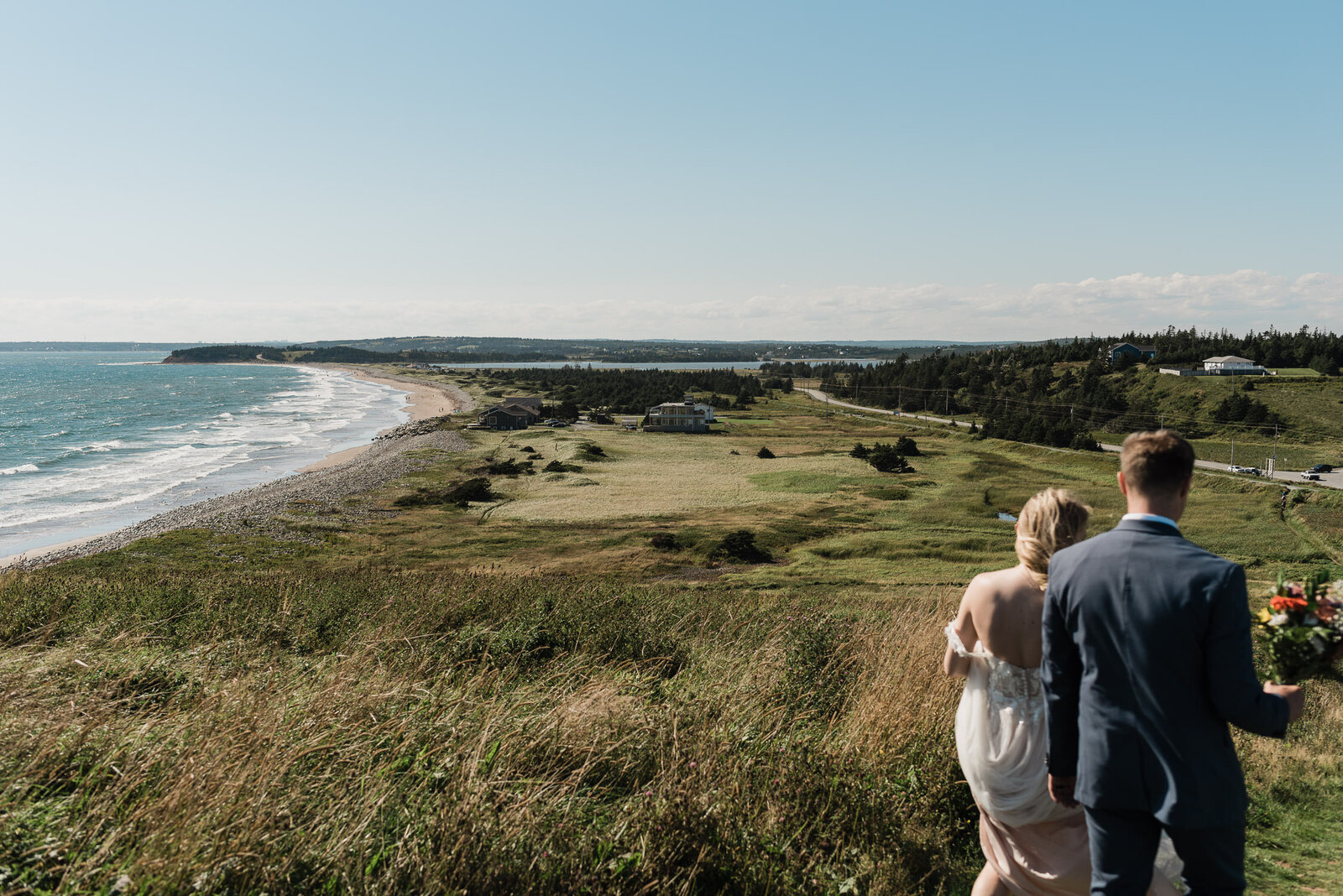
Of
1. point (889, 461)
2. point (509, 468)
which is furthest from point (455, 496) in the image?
point (889, 461)

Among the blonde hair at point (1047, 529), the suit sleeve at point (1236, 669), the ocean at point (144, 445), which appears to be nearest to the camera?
the suit sleeve at point (1236, 669)

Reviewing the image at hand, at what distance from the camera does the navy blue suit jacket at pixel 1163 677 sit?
2.48 metres

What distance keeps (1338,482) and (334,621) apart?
2719 inches

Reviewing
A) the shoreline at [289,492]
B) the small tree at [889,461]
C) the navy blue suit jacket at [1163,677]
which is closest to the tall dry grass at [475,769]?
the navy blue suit jacket at [1163,677]

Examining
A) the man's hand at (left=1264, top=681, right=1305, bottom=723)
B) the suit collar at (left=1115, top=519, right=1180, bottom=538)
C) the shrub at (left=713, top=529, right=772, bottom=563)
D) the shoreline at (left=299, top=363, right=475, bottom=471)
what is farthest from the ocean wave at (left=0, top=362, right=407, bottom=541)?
the man's hand at (left=1264, top=681, right=1305, bottom=723)

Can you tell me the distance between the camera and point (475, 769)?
3.55m

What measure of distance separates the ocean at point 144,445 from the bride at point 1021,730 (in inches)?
1542

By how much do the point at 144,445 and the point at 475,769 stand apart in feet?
261

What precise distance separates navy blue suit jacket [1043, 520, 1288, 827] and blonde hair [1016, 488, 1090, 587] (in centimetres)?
45

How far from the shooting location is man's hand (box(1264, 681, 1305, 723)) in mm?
2531

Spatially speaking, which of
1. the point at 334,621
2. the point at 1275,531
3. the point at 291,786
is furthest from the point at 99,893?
the point at 1275,531

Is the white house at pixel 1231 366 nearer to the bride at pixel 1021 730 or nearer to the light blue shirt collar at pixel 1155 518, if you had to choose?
the bride at pixel 1021 730

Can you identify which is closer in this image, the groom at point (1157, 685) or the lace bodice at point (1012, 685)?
the groom at point (1157, 685)

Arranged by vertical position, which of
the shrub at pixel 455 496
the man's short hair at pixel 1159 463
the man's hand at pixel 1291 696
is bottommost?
the shrub at pixel 455 496
